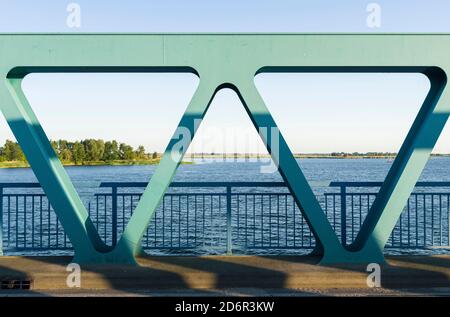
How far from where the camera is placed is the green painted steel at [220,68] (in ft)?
19.2

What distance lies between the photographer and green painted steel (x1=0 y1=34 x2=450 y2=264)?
585 centimetres

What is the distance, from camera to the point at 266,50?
593 cm

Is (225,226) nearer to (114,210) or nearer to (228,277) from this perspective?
(114,210)

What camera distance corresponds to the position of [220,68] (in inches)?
233

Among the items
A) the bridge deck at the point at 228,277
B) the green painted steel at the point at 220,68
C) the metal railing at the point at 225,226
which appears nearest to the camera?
the bridge deck at the point at 228,277

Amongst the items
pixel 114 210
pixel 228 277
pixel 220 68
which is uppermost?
pixel 220 68

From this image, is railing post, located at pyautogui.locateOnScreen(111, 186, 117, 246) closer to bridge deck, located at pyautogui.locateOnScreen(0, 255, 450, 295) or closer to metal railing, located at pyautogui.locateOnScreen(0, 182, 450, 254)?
metal railing, located at pyautogui.locateOnScreen(0, 182, 450, 254)

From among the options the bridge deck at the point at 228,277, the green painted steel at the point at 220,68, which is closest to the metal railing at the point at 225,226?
the green painted steel at the point at 220,68

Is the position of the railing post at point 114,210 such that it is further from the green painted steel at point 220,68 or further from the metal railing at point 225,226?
the green painted steel at point 220,68

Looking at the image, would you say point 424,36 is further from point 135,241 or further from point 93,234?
point 93,234

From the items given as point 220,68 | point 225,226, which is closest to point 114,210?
point 220,68

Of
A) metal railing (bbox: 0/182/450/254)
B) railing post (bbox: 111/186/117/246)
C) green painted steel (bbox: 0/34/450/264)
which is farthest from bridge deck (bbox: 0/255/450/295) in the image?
railing post (bbox: 111/186/117/246)

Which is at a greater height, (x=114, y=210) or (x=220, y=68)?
(x=220, y=68)

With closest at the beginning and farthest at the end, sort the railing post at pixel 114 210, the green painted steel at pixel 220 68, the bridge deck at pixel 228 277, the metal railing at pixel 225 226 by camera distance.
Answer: the bridge deck at pixel 228 277
the green painted steel at pixel 220 68
the railing post at pixel 114 210
the metal railing at pixel 225 226
